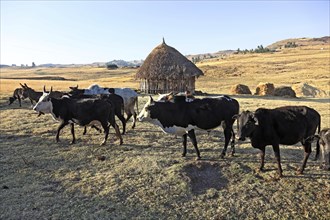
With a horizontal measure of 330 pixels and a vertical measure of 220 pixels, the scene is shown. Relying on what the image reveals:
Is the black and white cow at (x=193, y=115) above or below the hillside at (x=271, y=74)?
below

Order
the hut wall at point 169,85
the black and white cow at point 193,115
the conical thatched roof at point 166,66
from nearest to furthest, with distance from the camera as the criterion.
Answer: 1. the black and white cow at point 193,115
2. the conical thatched roof at point 166,66
3. the hut wall at point 169,85

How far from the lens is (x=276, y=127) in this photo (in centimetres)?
→ 807

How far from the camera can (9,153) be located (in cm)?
1045

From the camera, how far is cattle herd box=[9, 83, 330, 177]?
7.97 m

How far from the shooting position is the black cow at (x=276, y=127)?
7.89 meters

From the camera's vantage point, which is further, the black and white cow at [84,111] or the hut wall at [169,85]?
the hut wall at [169,85]

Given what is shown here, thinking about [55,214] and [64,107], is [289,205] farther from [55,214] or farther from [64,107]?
[64,107]

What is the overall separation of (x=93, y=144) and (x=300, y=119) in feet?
21.1

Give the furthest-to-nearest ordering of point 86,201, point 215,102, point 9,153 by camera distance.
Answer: point 9,153, point 215,102, point 86,201

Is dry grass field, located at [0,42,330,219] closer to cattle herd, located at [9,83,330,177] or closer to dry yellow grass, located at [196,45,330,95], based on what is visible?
cattle herd, located at [9,83,330,177]

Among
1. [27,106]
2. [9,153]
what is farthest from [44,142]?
[27,106]

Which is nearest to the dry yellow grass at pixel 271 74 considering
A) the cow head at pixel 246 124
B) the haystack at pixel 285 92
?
the haystack at pixel 285 92

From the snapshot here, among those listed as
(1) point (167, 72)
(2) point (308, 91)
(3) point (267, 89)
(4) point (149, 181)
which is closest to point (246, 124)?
(4) point (149, 181)

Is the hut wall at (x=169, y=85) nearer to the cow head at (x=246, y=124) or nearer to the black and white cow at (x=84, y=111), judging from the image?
the black and white cow at (x=84, y=111)
